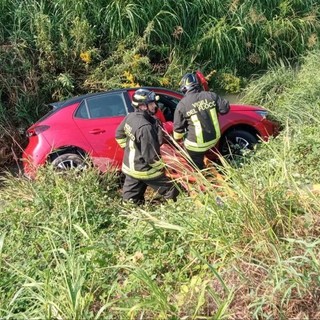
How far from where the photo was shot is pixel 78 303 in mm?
3133

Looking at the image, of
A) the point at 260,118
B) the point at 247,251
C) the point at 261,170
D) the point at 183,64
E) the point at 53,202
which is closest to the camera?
the point at 247,251

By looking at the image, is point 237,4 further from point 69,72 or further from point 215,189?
point 215,189

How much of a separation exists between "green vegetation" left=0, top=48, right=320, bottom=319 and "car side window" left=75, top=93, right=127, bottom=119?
2140 millimetres

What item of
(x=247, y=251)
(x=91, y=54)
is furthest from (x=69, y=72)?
(x=247, y=251)

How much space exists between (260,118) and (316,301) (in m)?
4.86

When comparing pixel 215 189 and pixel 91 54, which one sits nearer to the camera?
pixel 215 189

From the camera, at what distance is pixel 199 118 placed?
641 centimetres

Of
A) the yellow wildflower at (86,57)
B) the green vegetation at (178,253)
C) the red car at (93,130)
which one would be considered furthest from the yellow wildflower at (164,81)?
the green vegetation at (178,253)

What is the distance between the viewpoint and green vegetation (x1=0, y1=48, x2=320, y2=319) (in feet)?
10.1

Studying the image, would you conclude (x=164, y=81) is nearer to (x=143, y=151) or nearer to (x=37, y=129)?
(x=37, y=129)

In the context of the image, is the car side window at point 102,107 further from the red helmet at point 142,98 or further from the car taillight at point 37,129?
the red helmet at point 142,98

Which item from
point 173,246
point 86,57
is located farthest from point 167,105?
point 173,246

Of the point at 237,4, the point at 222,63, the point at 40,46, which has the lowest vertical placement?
the point at 222,63

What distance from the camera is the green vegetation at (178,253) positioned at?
10.1 ft
